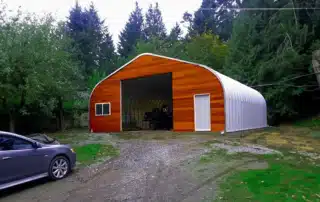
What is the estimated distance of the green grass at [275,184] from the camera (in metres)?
5.11

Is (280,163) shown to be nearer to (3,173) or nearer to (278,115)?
(3,173)

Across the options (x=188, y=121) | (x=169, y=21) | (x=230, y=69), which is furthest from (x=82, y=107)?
(x=169, y=21)

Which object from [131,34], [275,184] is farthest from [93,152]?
[131,34]

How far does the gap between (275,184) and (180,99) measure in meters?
11.3

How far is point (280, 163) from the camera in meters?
7.86

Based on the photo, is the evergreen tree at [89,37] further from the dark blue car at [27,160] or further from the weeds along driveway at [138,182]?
the dark blue car at [27,160]

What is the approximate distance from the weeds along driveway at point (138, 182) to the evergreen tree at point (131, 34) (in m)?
44.4

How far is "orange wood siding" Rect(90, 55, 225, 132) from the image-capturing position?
15.3 metres

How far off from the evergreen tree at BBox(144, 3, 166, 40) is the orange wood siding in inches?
1478

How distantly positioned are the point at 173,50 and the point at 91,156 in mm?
33381

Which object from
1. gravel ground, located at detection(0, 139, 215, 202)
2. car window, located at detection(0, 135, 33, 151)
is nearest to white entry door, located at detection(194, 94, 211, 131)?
gravel ground, located at detection(0, 139, 215, 202)

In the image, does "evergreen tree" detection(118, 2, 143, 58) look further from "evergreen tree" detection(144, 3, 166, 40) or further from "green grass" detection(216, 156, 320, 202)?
"green grass" detection(216, 156, 320, 202)

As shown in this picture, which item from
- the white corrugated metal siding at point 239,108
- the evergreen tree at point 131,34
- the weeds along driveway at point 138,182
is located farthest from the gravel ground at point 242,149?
the evergreen tree at point 131,34

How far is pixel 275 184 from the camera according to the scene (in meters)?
5.81
